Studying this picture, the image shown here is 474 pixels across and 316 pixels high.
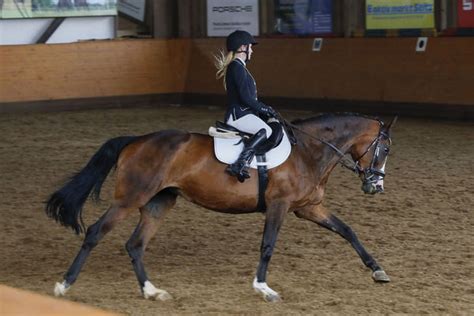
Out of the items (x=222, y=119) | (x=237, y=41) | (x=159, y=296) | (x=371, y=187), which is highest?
(x=237, y=41)

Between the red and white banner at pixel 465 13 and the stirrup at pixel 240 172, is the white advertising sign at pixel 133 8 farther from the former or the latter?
the stirrup at pixel 240 172

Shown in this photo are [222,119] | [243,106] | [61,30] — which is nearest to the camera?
[243,106]

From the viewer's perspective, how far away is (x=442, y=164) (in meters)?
13.0

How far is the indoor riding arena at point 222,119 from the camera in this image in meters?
7.00

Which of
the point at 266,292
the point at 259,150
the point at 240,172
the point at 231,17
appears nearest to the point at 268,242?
the point at 266,292

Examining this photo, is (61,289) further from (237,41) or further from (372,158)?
(372,158)

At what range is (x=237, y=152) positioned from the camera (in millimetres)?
6914

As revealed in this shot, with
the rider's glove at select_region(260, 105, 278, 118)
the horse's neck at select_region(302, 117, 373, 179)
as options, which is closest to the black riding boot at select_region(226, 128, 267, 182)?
the rider's glove at select_region(260, 105, 278, 118)

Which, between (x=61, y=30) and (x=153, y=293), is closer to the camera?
(x=153, y=293)

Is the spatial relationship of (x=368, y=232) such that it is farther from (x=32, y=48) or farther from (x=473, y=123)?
(x=32, y=48)

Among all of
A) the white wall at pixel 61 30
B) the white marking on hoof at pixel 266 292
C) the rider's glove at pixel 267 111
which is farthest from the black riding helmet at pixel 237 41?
the white wall at pixel 61 30

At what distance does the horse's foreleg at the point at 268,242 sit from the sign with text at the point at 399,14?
1242 cm

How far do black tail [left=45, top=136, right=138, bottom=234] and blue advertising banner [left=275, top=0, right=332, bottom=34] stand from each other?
13930mm

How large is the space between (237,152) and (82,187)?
3.53 ft
